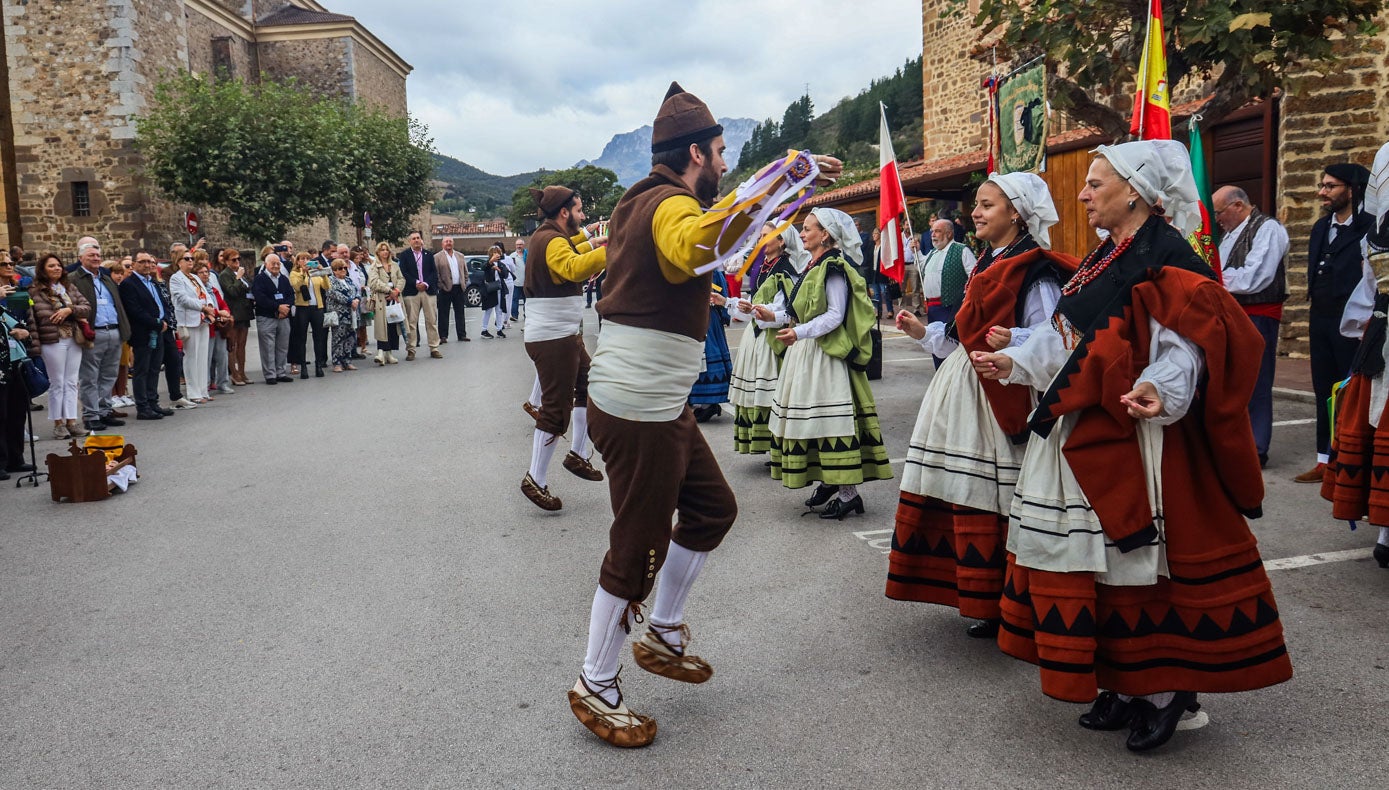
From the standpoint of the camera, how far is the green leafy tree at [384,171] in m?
31.9

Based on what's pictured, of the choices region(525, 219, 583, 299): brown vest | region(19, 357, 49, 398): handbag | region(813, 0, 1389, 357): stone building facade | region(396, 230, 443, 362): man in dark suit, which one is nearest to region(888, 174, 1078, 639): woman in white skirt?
region(525, 219, 583, 299): brown vest

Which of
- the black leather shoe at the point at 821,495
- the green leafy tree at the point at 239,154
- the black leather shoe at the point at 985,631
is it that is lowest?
the black leather shoe at the point at 985,631

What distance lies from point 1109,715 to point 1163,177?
167 cm

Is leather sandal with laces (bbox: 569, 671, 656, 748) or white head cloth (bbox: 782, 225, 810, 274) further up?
white head cloth (bbox: 782, 225, 810, 274)

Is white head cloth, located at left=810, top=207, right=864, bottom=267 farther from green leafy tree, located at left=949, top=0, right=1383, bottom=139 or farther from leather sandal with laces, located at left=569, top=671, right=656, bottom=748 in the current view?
leather sandal with laces, located at left=569, top=671, right=656, bottom=748

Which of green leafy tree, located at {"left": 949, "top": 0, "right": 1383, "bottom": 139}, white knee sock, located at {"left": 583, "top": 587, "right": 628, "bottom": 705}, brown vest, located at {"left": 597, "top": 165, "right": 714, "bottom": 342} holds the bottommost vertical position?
white knee sock, located at {"left": 583, "top": 587, "right": 628, "bottom": 705}

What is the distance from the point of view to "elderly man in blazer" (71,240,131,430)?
9.99 m

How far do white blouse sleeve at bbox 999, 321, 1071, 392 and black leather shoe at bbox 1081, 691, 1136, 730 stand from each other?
1.01m

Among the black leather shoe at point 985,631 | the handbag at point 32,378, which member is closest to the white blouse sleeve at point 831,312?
the black leather shoe at point 985,631

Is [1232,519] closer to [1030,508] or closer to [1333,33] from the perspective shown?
[1030,508]

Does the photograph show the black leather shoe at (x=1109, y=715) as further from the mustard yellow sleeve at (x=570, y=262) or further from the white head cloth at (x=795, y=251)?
the white head cloth at (x=795, y=251)

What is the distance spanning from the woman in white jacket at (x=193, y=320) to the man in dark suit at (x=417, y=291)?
16.0 feet

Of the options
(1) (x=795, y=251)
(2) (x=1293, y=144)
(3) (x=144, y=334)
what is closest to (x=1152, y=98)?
(1) (x=795, y=251)

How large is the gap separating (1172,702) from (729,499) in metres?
1.49
